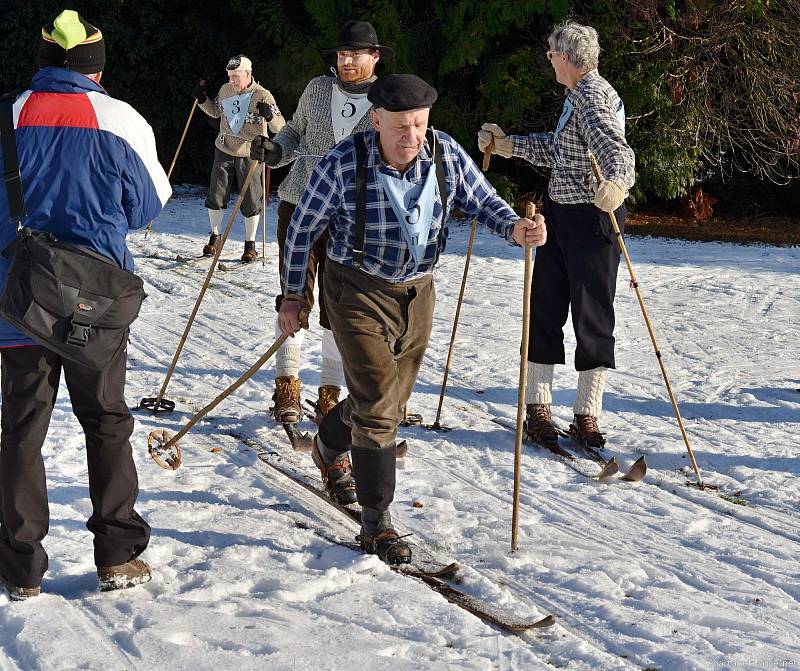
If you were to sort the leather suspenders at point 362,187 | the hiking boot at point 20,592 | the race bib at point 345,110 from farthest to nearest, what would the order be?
the race bib at point 345,110 < the leather suspenders at point 362,187 < the hiking boot at point 20,592

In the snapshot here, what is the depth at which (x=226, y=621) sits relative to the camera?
355cm

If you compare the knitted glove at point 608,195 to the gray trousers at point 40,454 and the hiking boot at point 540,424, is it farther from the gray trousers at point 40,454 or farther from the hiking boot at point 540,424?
the gray trousers at point 40,454

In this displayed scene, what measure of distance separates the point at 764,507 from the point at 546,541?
1187 millimetres

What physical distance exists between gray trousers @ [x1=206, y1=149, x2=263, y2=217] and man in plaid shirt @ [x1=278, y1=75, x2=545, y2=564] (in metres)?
6.22

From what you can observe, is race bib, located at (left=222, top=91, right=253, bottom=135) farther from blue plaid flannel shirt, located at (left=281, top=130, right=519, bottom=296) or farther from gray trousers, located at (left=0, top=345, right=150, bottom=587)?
gray trousers, located at (left=0, top=345, right=150, bottom=587)

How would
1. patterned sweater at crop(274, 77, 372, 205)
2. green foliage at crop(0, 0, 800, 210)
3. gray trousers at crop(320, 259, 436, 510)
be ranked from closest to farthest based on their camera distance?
gray trousers at crop(320, 259, 436, 510), patterned sweater at crop(274, 77, 372, 205), green foliage at crop(0, 0, 800, 210)

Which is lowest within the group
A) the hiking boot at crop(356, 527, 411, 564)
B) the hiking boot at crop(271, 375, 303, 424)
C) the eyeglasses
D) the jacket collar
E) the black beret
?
the hiking boot at crop(356, 527, 411, 564)

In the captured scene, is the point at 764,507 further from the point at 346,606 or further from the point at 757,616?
the point at 346,606

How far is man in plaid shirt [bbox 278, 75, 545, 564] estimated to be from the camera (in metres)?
3.90

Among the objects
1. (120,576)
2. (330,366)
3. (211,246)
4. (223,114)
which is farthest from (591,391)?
(211,246)

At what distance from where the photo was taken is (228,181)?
10.3 meters

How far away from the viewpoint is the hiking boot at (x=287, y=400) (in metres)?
5.62

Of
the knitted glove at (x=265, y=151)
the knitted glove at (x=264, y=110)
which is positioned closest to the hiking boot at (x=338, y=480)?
the knitted glove at (x=265, y=151)

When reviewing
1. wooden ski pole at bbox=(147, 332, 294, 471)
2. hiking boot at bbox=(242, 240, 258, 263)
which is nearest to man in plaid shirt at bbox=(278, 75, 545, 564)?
wooden ski pole at bbox=(147, 332, 294, 471)
